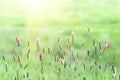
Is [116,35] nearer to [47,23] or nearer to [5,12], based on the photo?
[47,23]

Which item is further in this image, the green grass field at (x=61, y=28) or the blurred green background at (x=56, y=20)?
the blurred green background at (x=56, y=20)

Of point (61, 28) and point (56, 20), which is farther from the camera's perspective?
point (56, 20)

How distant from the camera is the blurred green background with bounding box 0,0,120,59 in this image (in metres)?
11.9

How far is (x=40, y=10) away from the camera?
54.2ft

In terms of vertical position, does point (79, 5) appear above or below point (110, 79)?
below

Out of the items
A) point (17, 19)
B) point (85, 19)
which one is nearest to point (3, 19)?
point (17, 19)

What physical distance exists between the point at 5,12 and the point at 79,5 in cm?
282

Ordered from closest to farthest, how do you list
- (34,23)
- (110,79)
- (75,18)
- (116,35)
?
1. (110,79)
2. (116,35)
3. (34,23)
4. (75,18)

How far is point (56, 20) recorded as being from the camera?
15.0m

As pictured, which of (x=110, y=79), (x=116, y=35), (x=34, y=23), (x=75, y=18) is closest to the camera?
(x=110, y=79)

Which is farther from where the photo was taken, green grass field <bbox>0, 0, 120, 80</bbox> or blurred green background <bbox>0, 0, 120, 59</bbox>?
blurred green background <bbox>0, 0, 120, 59</bbox>

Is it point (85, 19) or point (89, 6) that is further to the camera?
point (89, 6)

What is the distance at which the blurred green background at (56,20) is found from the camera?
39.2 ft

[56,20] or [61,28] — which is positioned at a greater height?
[61,28]
